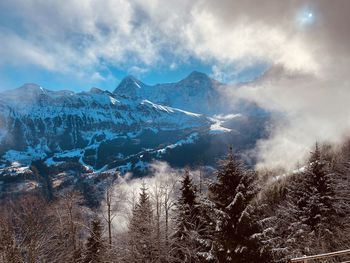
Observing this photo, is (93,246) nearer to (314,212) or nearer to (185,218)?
(185,218)

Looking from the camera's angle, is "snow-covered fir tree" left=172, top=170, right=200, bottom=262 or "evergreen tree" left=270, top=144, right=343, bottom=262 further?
"snow-covered fir tree" left=172, top=170, right=200, bottom=262

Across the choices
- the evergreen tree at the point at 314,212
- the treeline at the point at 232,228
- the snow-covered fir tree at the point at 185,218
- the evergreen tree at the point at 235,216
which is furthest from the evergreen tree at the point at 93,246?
the evergreen tree at the point at 235,216

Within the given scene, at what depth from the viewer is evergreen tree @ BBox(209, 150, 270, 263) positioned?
16.6 meters

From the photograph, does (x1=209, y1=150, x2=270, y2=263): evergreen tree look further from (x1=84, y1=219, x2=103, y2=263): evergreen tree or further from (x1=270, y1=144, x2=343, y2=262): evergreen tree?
(x1=84, y1=219, x2=103, y2=263): evergreen tree

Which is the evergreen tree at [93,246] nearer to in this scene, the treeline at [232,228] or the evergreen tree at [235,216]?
the treeline at [232,228]

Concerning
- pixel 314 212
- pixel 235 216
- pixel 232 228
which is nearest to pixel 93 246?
pixel 232 228

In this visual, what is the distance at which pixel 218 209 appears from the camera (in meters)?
17.7

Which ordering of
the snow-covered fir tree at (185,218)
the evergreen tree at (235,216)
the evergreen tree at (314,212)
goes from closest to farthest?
the evergreen tree at (235,216) < the evergreen tree at (314,212) < the snow-covered fir tree at (185,218)

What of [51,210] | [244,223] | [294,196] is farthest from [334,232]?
[51,210]

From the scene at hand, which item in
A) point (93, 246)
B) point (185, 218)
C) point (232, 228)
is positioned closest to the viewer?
point (232, 228)

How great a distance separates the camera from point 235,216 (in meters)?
17.2

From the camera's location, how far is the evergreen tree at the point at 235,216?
16.6 metres

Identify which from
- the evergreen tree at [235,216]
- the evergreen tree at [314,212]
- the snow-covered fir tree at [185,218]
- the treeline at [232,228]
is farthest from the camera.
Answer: the snow-covered fir tree at [185,218]

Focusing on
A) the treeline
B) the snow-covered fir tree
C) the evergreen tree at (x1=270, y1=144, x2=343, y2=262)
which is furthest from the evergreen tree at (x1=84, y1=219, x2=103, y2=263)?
the evergreen tree at (x1=270, y1=144, x2=343, y2=262)
